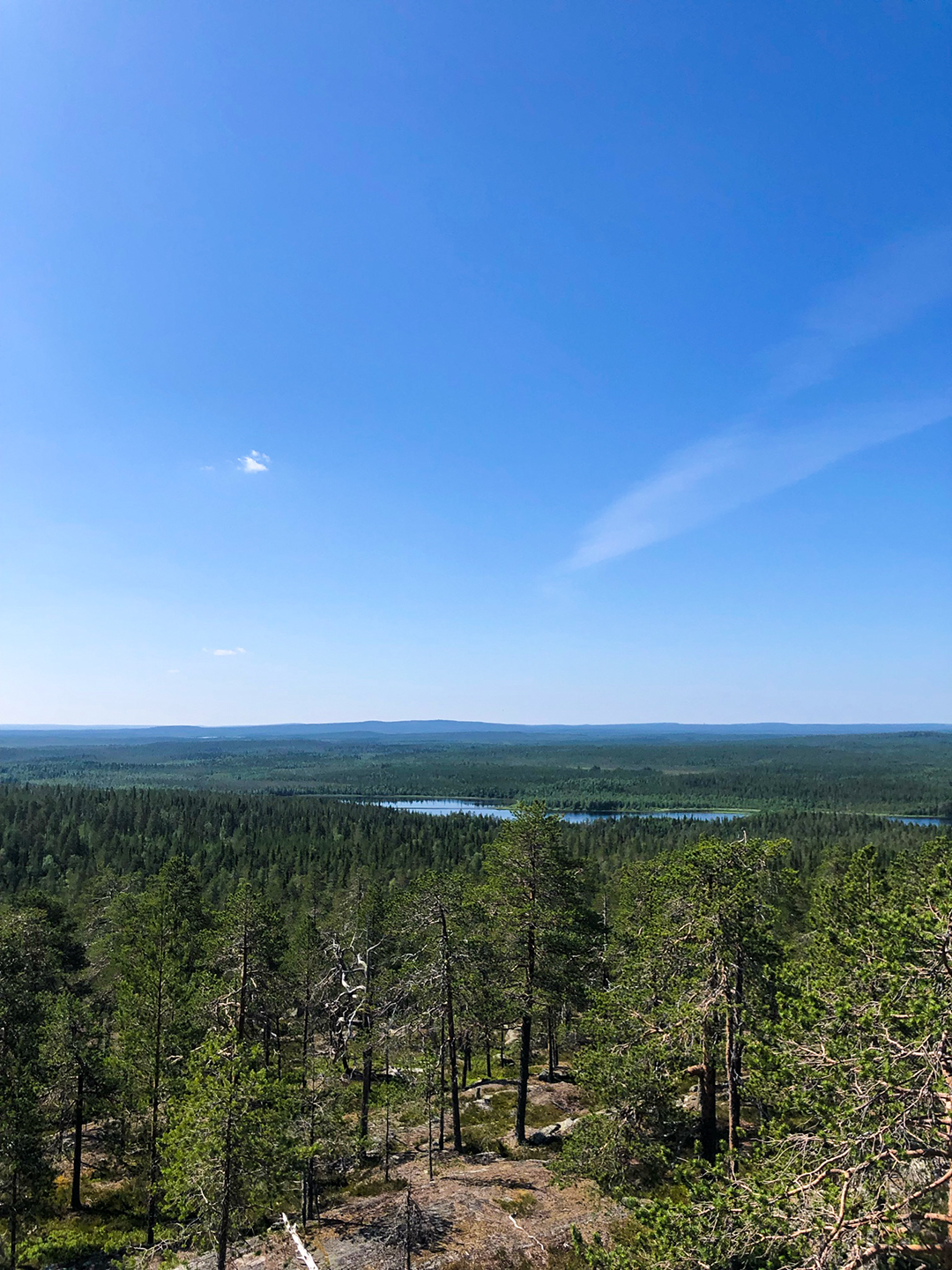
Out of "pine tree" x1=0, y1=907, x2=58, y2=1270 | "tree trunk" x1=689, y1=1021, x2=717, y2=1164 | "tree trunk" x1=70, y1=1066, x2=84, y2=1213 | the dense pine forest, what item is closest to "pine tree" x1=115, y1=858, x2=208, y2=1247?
the dense pine forest

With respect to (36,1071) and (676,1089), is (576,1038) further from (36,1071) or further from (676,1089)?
(36,1071)

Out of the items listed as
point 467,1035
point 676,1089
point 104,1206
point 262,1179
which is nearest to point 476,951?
point 467,1035

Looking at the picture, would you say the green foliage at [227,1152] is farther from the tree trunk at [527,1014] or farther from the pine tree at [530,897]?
the pine tree at [530,897]

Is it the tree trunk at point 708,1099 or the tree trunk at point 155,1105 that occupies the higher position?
the tree trunk at point 708,1099

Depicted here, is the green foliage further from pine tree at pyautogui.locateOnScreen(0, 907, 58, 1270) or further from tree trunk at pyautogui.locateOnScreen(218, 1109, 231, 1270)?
pine tree at pyautogui.locateOnScreen(0, 907, 58, 1270)

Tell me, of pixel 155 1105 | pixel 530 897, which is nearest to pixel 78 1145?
pixel 155 1105

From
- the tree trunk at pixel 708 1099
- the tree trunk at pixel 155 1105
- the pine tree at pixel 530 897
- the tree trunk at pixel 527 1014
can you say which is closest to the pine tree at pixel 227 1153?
the tree trunk at pixel 155 1105

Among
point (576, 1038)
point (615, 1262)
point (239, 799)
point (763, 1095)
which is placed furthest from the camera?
point (239, 799)

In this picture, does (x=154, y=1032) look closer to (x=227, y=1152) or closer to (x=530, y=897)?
(x=227, y=1152)
